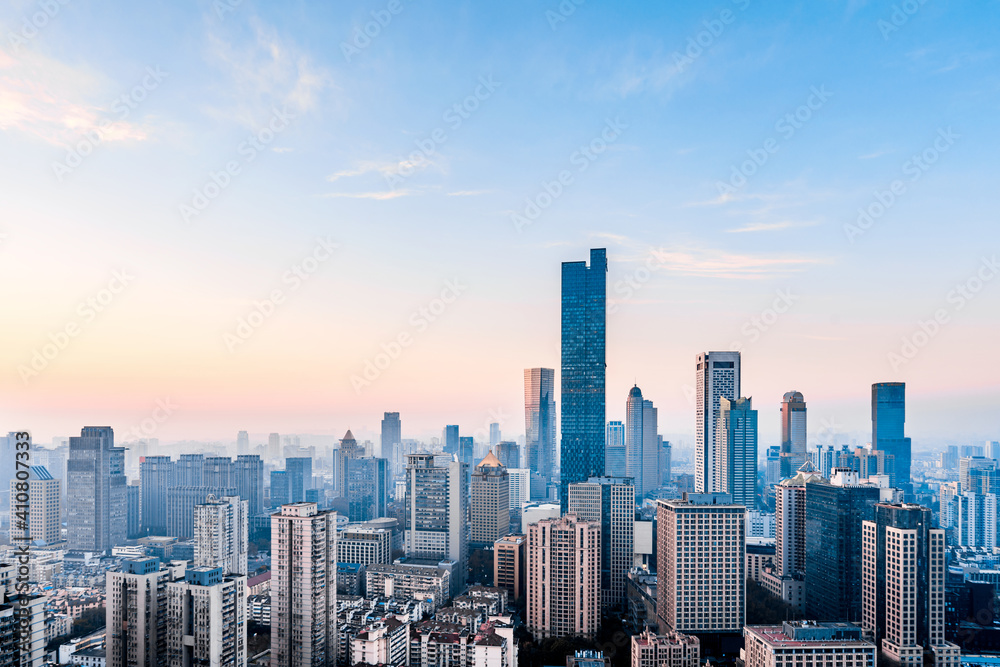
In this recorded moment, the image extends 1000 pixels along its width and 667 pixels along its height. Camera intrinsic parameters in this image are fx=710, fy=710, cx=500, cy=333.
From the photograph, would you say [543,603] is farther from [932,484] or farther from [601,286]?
[932,484]

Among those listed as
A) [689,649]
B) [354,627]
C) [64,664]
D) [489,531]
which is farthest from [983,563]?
[64,664]

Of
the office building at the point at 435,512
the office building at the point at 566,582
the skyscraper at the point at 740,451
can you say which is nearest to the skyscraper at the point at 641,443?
the skyscraper at the point at 740,451

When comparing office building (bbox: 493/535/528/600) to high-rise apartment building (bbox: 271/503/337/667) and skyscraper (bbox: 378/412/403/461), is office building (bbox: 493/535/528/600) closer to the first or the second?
high-rise apartment building (bbox: 271/503/337/667)

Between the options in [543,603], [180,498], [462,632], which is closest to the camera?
[462,632]

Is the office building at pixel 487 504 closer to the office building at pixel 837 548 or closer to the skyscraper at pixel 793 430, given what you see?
the office building at pixel 837 548

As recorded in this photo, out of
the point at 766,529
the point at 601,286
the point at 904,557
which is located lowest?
the point at 766,529

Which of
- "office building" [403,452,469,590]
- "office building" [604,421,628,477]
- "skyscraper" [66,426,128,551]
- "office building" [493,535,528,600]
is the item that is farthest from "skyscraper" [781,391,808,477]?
"skyscraper" [66,426,128,551]

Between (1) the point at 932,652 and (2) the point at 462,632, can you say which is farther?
(2) the point at 462,632

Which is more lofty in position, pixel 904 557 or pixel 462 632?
pixel 904 557
